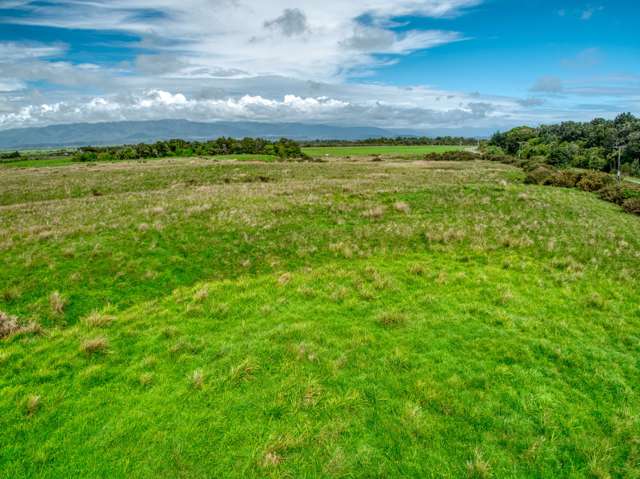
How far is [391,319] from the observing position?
10789 millimetres

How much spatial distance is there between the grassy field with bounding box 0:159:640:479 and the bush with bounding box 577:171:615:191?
22243 millimetres

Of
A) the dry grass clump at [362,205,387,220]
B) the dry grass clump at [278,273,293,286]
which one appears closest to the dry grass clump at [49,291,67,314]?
the dry grass clump at [278,273,293,286]

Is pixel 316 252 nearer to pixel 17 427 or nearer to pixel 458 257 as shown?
pixel 458 257

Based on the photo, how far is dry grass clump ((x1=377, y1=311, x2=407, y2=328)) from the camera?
10645 millimetres

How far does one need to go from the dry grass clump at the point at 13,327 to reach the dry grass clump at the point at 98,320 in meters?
1.26

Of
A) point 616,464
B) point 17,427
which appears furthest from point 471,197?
Result: point 17,427

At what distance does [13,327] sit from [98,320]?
88.5 inches

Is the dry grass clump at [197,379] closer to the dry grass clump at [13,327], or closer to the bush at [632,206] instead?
the dry grass clump at [13,327]

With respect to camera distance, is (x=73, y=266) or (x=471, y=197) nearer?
(x=73, y=266)

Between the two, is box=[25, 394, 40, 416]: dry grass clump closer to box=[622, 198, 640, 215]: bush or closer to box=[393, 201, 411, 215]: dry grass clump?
box=[393, 201, 411, 215]: dry grass clump

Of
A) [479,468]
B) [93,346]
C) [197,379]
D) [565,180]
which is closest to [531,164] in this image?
[565,180]

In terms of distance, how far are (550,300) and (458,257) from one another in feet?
14.7

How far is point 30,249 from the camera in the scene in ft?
50.0

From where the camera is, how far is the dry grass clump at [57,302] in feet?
36.6
